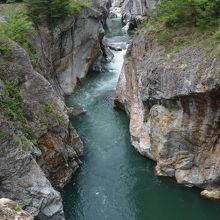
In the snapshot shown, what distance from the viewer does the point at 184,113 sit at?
25.9 meters

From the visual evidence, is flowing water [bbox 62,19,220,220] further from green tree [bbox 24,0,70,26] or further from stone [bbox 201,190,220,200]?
green tree [bbox 24,0,70,26]

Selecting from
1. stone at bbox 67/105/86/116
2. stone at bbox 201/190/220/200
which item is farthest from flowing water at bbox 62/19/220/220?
stone at bbox 67/105/86/116

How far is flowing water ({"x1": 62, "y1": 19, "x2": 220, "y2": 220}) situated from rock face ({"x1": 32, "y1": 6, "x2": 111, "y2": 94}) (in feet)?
23.0

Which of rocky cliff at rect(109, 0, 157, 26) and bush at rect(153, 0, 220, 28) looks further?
rocky cliff at rect(109, 0, 157, 26)

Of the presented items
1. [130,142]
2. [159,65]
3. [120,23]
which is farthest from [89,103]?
[120,23]

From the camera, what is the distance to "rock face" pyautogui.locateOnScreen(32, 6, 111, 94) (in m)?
38.0

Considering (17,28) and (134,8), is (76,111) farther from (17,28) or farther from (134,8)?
(134,8)

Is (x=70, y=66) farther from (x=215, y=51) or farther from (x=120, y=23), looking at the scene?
(x=120, y=23)

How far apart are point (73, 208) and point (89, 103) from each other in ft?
48.7

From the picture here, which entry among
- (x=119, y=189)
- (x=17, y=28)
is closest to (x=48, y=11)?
(x=17, y=28)

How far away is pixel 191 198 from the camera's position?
82.8ft

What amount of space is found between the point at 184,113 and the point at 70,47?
60.6 feet

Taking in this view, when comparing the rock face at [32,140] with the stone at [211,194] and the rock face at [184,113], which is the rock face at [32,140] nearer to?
the rock face at [184,113]

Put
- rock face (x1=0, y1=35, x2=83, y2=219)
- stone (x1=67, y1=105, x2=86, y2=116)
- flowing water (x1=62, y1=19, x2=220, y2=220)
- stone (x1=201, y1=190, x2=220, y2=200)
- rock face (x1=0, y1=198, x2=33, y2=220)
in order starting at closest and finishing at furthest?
rock face (x1=0, y1=198, x2=33, y2=220) < rock face (x1=0, y1=35, x2=83, y2=219) < flowing water (x1=62, y1=19, x2=220, y2=220) < stone (x1=201, y1=190, x2=220, y2=200) < stone (x1=67, y1=105, x2=86, y2=116)
